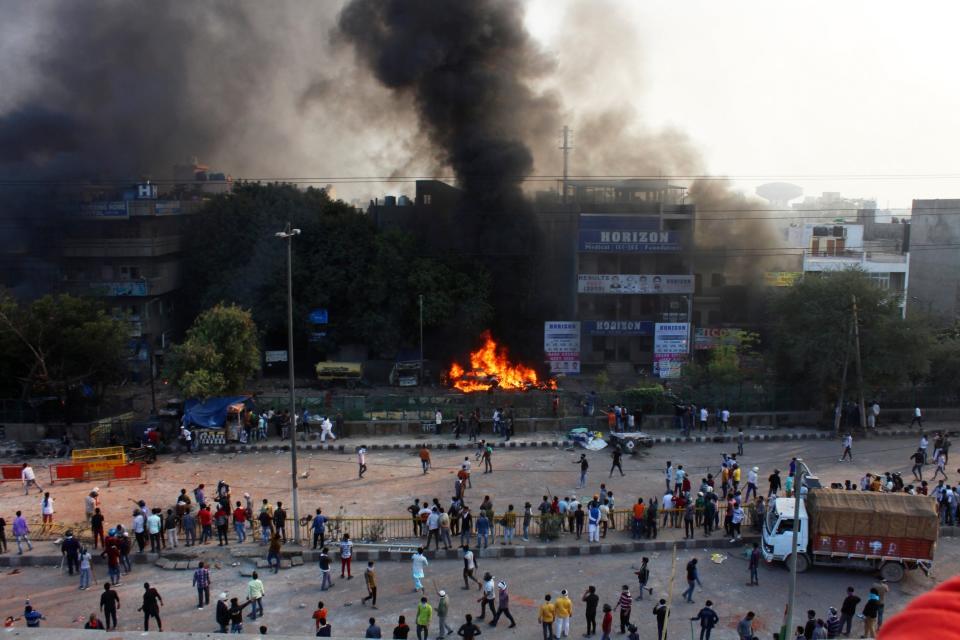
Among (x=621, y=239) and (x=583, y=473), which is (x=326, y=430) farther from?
(x=621, y=239)

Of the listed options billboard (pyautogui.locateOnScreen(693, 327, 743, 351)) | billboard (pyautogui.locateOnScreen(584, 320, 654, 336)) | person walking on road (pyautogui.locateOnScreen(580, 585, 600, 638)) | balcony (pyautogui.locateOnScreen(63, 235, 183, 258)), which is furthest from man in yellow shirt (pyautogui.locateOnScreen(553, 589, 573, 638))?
balcony (pyautogui.locateOnScreen(63, 235, 183, 258))

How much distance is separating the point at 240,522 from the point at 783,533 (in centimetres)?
1358

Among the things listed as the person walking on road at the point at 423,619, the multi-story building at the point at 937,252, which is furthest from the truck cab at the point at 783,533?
the multi-story building at the point at 937,252

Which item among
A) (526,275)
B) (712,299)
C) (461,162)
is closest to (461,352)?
(526,275)

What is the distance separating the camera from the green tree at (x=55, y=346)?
31.7 meters

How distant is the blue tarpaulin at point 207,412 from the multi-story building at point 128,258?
14.3m

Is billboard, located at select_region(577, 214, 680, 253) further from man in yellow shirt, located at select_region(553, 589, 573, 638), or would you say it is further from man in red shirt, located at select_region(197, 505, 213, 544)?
man in yellow shirt, located at select_region(553, 589, 573, 638)

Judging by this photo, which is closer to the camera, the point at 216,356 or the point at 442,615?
the point at 442,615

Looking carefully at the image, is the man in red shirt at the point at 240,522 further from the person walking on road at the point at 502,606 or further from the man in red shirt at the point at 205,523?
the person walking on road at the point at 502,606

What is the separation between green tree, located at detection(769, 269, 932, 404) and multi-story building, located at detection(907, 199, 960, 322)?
21.2 metres

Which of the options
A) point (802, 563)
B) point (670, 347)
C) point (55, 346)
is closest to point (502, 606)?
point (802, 563)

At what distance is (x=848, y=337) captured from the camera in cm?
3150

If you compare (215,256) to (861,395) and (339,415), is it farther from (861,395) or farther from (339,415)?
(861,395)

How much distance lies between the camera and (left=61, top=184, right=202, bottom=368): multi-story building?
1716 inches
